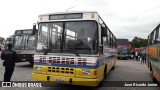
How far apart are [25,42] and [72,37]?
9.28 m

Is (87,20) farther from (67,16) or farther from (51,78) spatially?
(51,78)

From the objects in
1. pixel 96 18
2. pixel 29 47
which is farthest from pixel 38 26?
pixel 29 47

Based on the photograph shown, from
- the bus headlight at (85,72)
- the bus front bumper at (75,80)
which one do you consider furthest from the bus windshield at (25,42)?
the bus headlight at (85,72)

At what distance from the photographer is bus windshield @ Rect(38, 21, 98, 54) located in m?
7.73

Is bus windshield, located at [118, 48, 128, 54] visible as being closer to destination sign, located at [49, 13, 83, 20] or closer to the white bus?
the white bus

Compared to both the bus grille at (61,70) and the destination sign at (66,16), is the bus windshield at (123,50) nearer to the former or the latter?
the destination sign at (66,16)

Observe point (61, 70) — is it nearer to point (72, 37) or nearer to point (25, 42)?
point (72, 37)

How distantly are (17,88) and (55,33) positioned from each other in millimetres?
2814

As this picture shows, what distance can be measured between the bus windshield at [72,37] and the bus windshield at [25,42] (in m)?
8.06

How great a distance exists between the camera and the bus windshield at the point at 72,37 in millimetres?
7730

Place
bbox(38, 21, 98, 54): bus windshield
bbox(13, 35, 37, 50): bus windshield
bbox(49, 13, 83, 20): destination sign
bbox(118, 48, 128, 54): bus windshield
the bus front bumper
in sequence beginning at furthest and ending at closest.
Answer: bbox(118, 48, 128, 54): bus windshield, bbox(13, 35, 37, 50): bus windshield, bbox(49, 13, 83, 20): destination sign, bbox(38, 21, 98, 54): bus windshield, the bus front bumper

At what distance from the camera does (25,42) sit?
1627 centimetres

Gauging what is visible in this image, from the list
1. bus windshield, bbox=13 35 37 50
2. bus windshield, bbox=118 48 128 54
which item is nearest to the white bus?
bus windshield, bbox=13 35 37 50

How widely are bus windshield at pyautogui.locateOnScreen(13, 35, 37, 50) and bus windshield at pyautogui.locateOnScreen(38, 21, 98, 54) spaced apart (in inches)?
317
